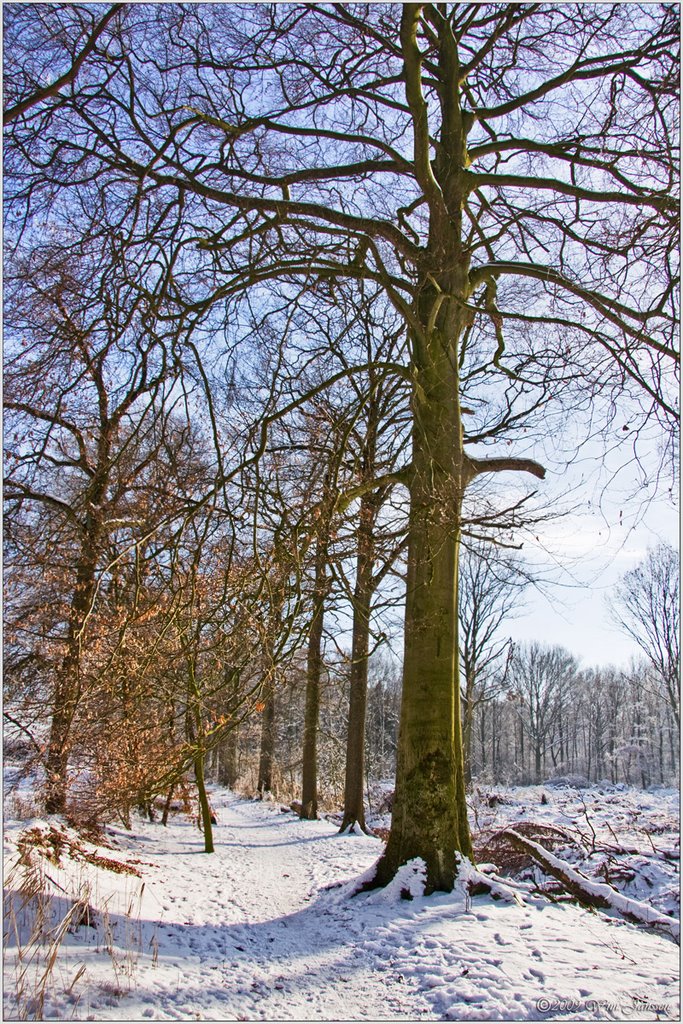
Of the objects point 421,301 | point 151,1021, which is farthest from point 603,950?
point 421,301

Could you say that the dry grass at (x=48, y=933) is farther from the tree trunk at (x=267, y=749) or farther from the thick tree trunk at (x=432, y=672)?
the tree trunk at (x=267, y=749)

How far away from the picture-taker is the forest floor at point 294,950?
12.4 ft

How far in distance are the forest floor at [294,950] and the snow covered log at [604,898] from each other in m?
0.16

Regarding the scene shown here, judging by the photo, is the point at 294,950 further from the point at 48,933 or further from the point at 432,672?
the point at 432,672

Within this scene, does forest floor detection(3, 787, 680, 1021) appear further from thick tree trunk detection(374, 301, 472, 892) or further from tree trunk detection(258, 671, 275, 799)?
tree trunk detection(258, 671, 275, 799)

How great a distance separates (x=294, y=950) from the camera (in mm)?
5281

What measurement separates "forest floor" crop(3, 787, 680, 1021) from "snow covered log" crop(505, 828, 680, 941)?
161mm

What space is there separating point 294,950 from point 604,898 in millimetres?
3050

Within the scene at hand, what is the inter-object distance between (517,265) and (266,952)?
273 inches

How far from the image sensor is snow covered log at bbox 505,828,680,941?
6.18 m

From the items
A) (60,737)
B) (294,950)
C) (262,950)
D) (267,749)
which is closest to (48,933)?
(262,950)

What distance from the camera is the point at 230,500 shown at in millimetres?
5785

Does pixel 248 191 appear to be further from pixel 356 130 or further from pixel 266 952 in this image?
pixel 266 952

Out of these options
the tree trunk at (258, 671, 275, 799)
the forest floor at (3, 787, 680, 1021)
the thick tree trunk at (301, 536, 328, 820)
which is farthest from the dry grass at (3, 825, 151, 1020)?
the tree trunk at (258, 671, 275, 799)
